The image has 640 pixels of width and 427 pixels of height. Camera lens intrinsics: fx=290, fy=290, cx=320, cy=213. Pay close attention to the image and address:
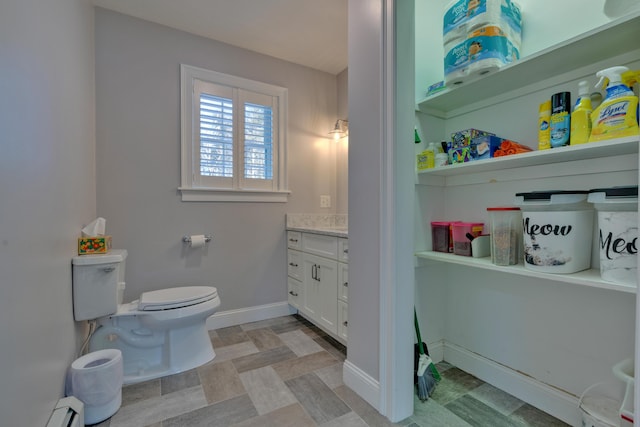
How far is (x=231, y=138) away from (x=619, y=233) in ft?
7.92

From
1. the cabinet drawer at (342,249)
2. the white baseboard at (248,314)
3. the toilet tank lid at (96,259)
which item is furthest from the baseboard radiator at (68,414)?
the cabinet drawer at (342,249)

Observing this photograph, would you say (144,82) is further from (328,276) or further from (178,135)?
(328,276)

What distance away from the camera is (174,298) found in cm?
184

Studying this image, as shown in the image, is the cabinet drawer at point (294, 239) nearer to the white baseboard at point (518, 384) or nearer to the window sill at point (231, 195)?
the window sill at point (231, 195)

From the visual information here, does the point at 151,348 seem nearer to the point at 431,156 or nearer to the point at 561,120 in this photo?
the point at 431,156

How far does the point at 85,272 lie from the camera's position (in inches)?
61.4

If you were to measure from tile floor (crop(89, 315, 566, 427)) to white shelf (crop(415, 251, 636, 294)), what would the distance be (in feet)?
2.35

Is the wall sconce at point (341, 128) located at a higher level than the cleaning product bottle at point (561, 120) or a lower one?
higher

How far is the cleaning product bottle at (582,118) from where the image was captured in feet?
3.44

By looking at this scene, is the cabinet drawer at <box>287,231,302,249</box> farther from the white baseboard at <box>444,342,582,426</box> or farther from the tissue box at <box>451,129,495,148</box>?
the tissue box at <box>451,129,495,148</box>

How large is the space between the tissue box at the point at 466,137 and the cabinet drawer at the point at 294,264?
59.3 inches

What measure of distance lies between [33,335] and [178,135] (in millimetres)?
1648

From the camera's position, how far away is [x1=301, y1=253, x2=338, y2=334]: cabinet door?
2021 mm

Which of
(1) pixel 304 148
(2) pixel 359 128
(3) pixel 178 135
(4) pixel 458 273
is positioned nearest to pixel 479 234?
(4) pixel 458 273
